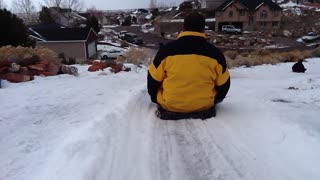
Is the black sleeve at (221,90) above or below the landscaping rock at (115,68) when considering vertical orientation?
above

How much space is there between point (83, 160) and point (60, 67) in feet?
23.3

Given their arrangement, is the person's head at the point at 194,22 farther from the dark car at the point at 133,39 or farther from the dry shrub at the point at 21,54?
the dark car at the point at 133,39

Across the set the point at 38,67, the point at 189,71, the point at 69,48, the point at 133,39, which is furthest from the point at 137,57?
the point at 133,39

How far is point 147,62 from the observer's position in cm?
1652

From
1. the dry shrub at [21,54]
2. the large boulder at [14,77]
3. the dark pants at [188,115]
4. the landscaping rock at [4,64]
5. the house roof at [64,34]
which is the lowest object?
the dark pants at [188,115]

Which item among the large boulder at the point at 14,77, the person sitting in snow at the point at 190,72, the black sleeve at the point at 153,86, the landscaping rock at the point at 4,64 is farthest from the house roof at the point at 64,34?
the person sitting in snow at the point at 190,72

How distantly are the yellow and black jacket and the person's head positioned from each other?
64 millimetres

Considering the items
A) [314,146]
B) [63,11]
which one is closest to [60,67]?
[314,146]

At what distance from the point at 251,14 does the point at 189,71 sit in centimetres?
6251

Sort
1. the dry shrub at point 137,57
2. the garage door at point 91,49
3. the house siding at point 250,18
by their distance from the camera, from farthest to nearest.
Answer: the house siding at point 250,18 → the garage door at point 91,49 → the dry shrub at point 137,57

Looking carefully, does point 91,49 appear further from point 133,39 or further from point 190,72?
point 190,72

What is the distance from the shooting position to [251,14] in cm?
6412

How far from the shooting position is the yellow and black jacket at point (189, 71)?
5102 millimetres

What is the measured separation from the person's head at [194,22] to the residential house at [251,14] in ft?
199
